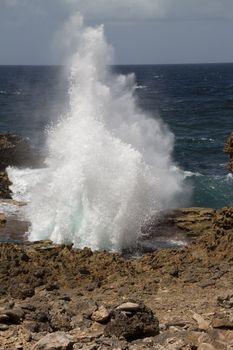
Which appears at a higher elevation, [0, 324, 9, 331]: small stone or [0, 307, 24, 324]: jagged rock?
[0, 307, 24, 324]: jagged rock

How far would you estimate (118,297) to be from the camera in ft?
37.8

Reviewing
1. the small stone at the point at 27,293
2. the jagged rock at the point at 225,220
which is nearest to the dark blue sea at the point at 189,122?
the jagged rock at the point at 225,220

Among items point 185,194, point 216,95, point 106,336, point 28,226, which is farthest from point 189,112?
point 106,336

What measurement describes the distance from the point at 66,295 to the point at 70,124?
15344 millimetres

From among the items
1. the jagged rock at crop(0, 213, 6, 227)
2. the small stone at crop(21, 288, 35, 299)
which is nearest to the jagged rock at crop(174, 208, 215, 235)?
the jagged rock at crop(0, 213, 6, 227)

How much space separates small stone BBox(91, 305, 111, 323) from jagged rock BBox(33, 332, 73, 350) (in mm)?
1168

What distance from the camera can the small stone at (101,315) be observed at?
30.3 ft

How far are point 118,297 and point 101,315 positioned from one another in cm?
227

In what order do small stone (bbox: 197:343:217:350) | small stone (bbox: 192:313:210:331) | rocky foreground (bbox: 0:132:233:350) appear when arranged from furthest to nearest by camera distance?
small stone (bbox: 192:313:210:331) → rocky foreground (bbox: 0:132:233:350) → small stone (bbox: 197:343:217:350)

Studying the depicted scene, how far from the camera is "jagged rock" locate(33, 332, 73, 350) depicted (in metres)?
7.81

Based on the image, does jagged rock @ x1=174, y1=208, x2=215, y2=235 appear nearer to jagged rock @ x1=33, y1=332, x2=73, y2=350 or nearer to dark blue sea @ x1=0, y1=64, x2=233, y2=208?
dark blue sea @ x1=0, y1=64, x2=233, y2=208

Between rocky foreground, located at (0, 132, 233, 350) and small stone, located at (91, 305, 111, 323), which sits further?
small stone, located at (91, 305, 111, 323)

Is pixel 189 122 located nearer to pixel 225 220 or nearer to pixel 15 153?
pixel 15 153

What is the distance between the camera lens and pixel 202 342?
7.91 metres
